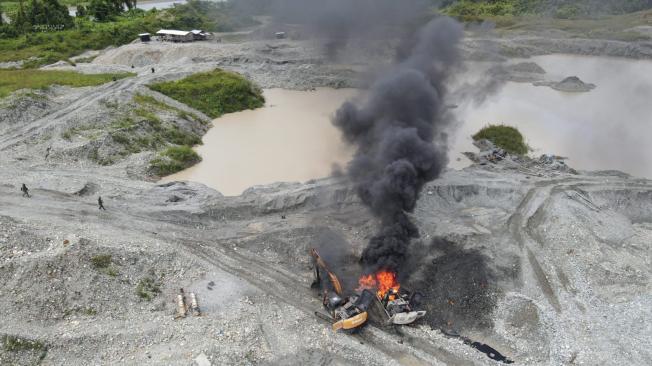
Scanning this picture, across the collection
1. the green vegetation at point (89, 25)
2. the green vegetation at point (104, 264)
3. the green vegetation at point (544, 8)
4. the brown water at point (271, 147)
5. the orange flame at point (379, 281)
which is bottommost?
the brown water at point (271, 147)

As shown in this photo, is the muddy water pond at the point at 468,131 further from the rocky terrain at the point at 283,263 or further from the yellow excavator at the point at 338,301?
the yellow excavator at the point at 338,301

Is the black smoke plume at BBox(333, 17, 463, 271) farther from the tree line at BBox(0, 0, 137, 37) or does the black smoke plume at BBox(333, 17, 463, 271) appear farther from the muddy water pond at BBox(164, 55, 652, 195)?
the tree line at BBox(0, 0, 137, 37)

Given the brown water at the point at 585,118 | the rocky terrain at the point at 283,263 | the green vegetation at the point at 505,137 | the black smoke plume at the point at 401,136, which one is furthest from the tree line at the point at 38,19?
the green vegetation at the point at 505,137

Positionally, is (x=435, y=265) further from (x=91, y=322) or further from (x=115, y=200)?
(x=115, y=200)

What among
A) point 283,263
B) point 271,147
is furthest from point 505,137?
point 283,263

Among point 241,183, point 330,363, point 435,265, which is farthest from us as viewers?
point 241,183

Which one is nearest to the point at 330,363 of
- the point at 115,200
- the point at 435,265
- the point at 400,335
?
the point at 400,335
